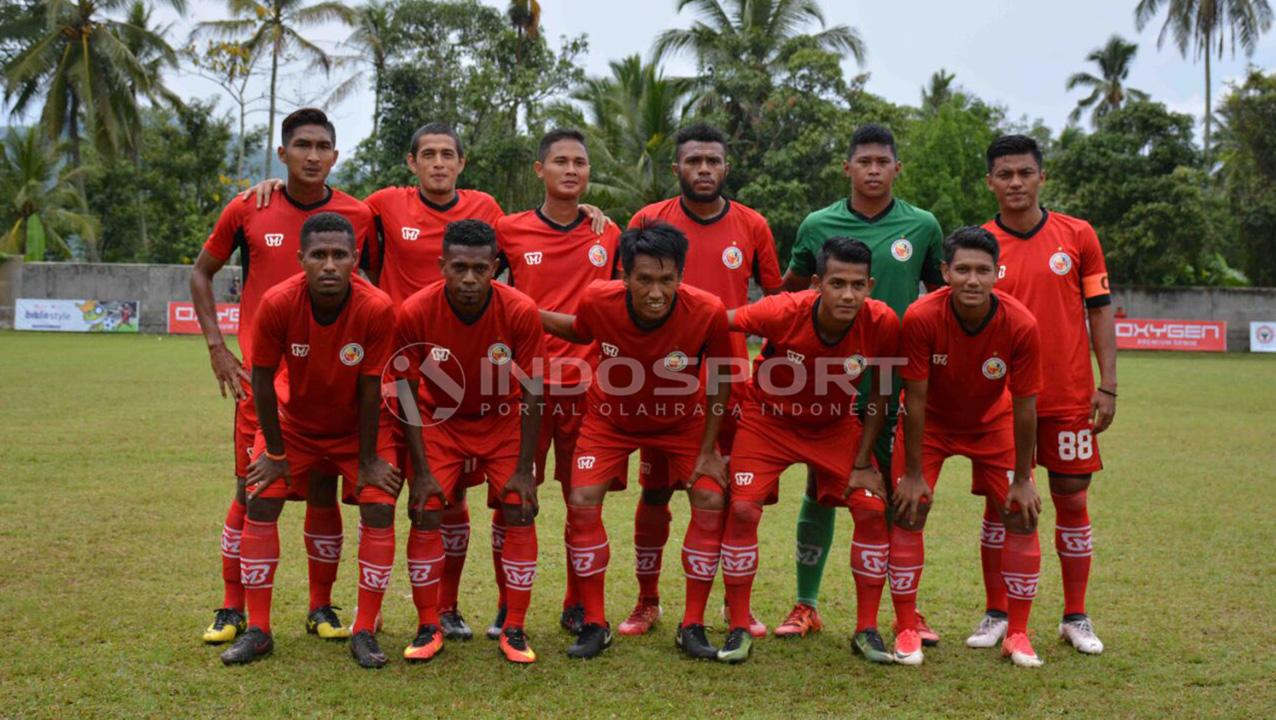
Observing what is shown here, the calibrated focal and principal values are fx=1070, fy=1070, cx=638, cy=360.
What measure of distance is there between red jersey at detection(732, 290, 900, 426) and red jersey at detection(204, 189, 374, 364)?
223 centimetres

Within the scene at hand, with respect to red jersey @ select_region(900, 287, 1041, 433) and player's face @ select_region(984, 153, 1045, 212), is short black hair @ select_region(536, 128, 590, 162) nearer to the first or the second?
red jersey @ select_region(900, 287, 1041, 433)

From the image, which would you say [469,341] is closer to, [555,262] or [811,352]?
[555,262]

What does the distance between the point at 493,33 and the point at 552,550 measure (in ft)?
96.8

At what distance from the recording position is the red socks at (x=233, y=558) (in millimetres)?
5328

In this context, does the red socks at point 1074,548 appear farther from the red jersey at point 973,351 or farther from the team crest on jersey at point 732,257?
the team crest on jersey at point 732,257

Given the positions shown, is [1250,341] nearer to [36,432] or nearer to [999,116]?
[999,116]

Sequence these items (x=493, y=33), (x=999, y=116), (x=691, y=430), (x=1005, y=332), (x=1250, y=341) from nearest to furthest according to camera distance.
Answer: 1. (x=1005, y=332)
2. (x=691, y=430)
3. (x=1250, y=341)
4. (x=493, y=33)
5. (x=999, y=116)

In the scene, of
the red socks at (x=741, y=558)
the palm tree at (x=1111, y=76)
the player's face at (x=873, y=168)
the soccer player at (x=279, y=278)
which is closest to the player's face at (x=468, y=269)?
the soccer player at (x=279, y=278)

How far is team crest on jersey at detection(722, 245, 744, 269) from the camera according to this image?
5.82 metres

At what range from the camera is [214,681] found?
452 centimetres

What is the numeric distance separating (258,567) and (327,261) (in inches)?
57.9

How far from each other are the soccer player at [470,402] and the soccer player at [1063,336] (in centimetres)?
231

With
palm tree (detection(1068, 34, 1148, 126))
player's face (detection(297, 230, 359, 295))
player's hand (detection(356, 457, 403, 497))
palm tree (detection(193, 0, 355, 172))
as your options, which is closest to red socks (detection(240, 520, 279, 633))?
player's hand (detection(356, 457, 403, 497))

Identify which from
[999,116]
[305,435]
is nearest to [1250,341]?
[999,116]
